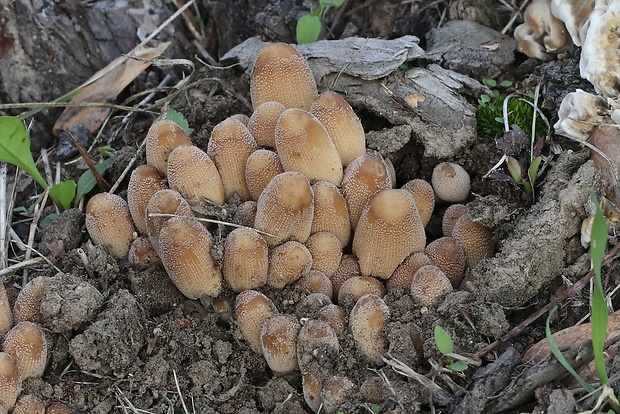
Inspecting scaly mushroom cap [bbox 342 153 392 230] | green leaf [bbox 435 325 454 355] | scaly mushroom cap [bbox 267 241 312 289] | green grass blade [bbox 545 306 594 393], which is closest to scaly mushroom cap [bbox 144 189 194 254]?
scaly mushroom cap [bbox 267 241 312 289]

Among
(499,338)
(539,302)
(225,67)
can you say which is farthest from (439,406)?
(225,67)

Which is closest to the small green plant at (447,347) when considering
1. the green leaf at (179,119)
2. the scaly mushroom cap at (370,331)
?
the scaly mushroom cap at (370,331)

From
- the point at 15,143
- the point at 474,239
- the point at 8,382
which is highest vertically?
the point at 15,143

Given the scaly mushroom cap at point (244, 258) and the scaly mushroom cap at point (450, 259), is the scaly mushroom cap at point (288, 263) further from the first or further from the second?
the scaly mushroom cap at point (450, 259)

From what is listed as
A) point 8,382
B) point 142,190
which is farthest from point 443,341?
point 8,382

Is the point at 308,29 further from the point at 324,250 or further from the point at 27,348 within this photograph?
the point at 27,348

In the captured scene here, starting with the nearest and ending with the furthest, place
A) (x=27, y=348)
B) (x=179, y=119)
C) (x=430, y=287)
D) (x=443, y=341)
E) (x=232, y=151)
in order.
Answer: (x=443, y=341), (x=27, y=348), (x=430, y=287), (x=232, y=151), (x=179, y=119)

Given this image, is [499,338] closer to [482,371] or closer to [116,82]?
[482,371]

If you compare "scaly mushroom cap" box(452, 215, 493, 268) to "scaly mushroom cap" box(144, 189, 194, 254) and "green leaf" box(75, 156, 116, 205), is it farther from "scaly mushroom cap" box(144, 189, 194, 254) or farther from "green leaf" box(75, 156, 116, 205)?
"green leaf" box(75, 156, 116, 205)
